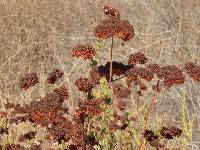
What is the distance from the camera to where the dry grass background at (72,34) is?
201 inches

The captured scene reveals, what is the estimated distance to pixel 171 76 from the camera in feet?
6.83

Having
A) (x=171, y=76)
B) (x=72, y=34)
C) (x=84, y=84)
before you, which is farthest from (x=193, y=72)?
(x=72, y=34)

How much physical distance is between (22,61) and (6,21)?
1.87 feet

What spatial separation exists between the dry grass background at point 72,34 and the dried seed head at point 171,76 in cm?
254

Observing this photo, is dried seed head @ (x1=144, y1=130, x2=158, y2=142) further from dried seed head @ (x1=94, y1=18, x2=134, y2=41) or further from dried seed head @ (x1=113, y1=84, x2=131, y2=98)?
dried seed head @ (x1=94, y1=18, x2=134, y2=41)

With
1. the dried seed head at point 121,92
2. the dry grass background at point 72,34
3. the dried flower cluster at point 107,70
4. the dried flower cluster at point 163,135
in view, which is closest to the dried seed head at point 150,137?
the dried flower cluster at point 163,135

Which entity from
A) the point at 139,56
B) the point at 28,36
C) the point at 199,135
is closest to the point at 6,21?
the point at 28,36

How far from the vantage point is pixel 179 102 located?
456 centimetres

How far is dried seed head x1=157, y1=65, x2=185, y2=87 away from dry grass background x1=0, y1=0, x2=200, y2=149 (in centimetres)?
254

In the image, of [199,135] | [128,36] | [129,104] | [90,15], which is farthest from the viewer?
[90,15]

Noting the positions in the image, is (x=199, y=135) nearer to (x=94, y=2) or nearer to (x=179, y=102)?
(x=179, y=102)

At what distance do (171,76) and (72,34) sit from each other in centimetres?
383

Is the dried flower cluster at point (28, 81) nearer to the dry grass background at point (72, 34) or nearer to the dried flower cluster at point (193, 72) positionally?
the dried flower cluster at point (193, 72)

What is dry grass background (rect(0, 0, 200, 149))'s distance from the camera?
511 cm
